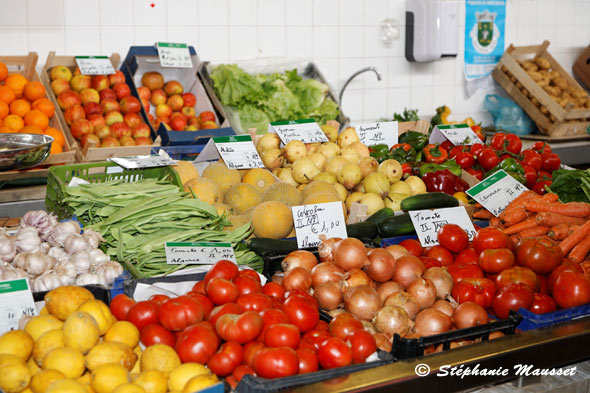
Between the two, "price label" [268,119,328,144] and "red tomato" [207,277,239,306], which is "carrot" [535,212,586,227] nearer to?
"price label" [268,119,328,144]

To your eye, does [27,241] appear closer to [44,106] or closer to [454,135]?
[44,106]

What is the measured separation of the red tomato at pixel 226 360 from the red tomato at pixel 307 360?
0.56ft

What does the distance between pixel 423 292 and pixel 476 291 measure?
8.3 inches

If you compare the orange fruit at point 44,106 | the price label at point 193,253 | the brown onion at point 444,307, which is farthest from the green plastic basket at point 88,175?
the brown onion at point 444,307

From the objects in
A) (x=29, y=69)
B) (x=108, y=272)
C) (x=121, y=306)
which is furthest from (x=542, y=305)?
(x=29, y=69)

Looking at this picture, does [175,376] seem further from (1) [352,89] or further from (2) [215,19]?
(1) [352,89]

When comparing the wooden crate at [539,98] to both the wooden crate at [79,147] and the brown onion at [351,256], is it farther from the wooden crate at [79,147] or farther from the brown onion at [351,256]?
the brown onion at [351,256]

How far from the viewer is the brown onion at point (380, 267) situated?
2.20 meters

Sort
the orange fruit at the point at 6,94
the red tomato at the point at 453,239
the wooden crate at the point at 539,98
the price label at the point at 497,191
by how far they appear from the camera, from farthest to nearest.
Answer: the wooden crate at the point at 539,98 → the orange fruit at the point at 6,94 → the price label at the point at 497,191 → the red tomato at the point at 453,239

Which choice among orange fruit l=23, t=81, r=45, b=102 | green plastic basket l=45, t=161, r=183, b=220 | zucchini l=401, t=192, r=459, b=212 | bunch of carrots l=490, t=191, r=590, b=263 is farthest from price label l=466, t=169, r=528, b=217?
orange fruit l=23, t=81, r=45, b=102

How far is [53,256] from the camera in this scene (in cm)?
237

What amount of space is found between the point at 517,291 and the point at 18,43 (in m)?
4.28

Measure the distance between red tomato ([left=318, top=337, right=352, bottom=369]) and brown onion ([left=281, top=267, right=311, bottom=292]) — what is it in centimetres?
44

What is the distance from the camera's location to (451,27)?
19.1 ft
